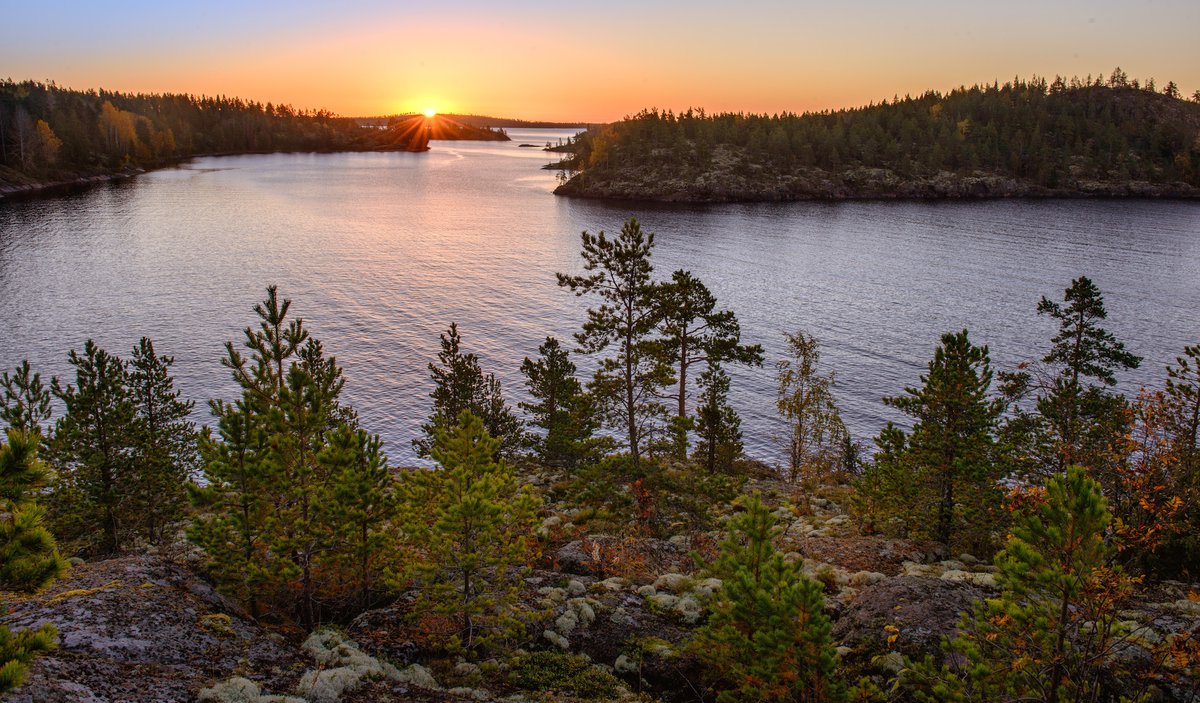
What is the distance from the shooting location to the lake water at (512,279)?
65438mm

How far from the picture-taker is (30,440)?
9.41 meters

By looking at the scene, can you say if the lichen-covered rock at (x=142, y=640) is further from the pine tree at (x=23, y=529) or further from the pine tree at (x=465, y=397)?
the pine tree at (x=465, y=397)

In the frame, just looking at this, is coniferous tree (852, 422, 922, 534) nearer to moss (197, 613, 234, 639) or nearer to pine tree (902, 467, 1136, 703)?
pine tree (902, 467, 1136, 703)

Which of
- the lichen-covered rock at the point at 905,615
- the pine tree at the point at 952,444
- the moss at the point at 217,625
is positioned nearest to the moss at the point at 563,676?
the lichen-covered rock at the point at 905,615

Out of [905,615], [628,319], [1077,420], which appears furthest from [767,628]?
[1077,420]

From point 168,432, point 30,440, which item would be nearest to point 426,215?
point 168,432

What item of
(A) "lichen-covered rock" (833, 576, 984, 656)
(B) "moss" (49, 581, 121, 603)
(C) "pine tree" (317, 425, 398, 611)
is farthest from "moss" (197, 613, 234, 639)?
(A) "lichen-covered rock" (833, 576, 984, 656)

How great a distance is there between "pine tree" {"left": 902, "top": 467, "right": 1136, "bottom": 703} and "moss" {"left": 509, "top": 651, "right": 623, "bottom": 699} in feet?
23.7

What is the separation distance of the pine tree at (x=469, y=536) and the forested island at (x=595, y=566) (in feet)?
0.31

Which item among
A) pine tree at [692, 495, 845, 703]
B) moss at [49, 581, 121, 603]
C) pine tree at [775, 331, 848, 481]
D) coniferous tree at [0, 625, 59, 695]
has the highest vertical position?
coniferous tree at [0, 625, 59, 695]

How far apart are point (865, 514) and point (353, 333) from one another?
6120cm

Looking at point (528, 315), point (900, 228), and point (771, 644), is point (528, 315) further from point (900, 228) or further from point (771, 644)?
point (900, 228)

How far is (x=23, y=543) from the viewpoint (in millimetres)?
9078

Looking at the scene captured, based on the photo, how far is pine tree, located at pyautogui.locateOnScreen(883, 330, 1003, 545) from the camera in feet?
81.6
